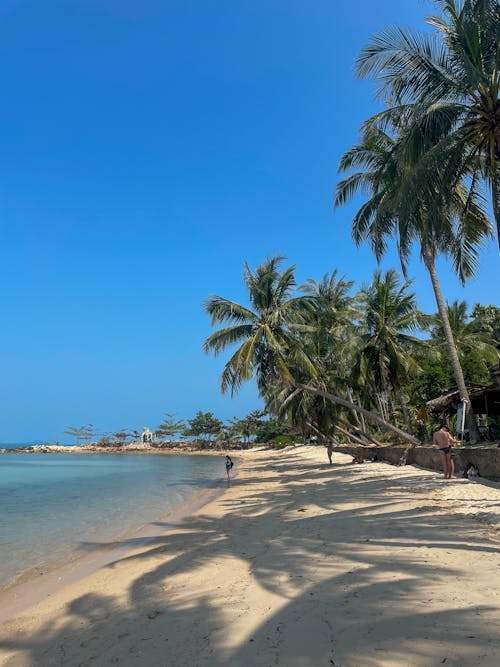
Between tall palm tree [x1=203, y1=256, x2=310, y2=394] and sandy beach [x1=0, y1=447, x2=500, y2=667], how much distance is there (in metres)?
11.1

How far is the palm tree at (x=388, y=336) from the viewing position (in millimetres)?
20250

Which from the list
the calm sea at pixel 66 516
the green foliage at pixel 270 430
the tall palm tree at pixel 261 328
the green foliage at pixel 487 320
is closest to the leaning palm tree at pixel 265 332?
the tall palm tree at pixel 261 328

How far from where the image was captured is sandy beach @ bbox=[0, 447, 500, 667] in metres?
3.06

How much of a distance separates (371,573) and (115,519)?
394 inches

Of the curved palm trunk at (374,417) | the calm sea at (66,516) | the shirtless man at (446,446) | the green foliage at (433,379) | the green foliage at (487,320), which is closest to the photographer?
the calm sea at (66,516)

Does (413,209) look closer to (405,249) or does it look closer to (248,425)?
(405,249)

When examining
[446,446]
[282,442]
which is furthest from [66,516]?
[282,442]

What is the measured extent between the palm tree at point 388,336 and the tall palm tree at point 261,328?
4.03m

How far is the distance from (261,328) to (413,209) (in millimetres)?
10123

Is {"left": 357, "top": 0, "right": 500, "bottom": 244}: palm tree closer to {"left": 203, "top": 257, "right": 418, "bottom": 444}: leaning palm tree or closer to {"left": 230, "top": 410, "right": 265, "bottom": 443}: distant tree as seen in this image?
{"left": 203, "top": 257, "right": 418, "bottom": 444}: leaning palm tree

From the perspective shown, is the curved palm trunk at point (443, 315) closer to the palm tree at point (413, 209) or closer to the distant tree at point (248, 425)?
the palm tree at point (413, 209)

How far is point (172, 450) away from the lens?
8519 centimetres

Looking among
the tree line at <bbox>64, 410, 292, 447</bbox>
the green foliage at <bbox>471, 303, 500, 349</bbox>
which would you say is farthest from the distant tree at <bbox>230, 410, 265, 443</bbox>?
the green foliage at <bbox>471, 303, 500, 349</bbox>

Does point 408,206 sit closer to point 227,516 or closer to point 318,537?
point 318,537
